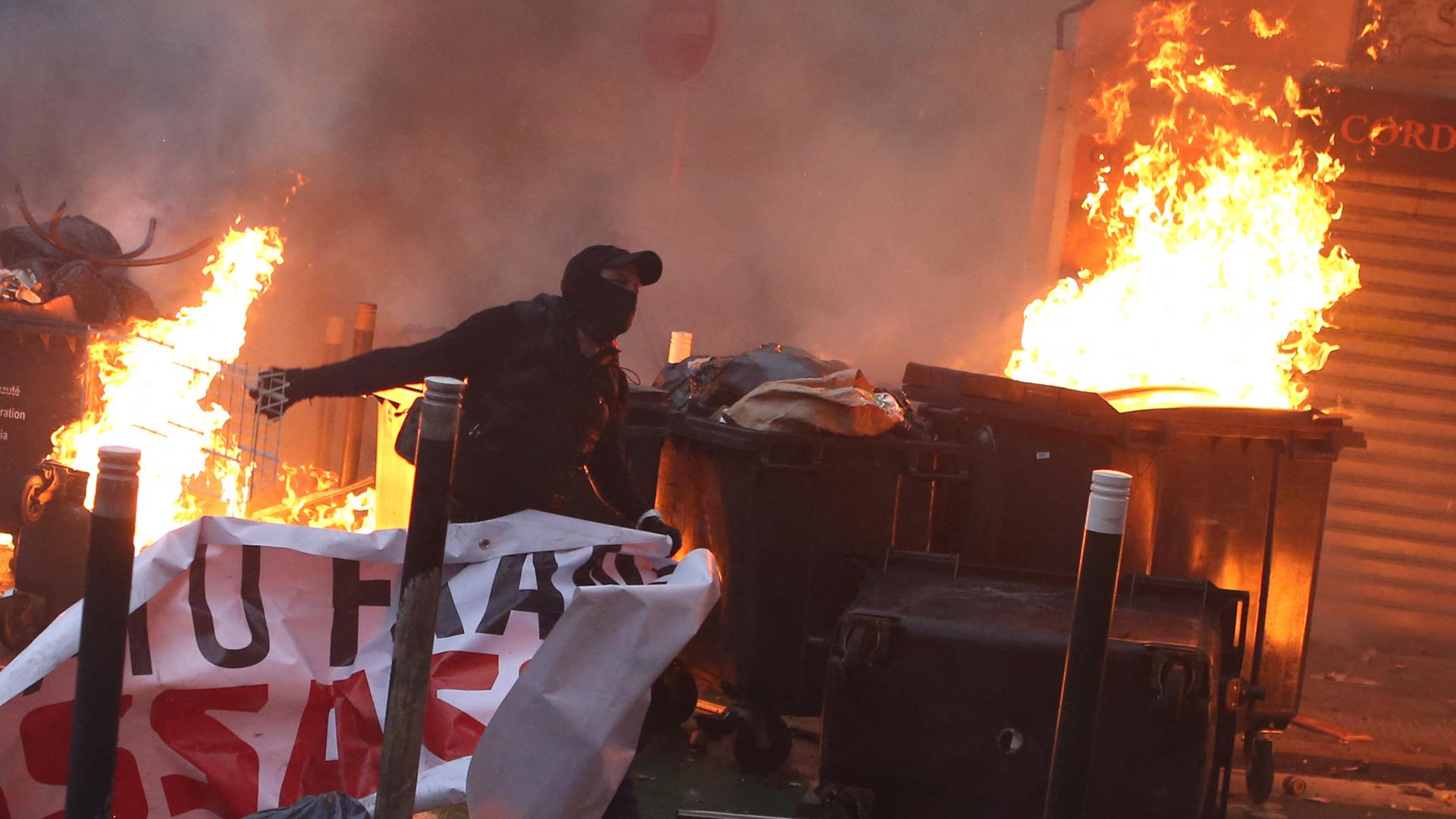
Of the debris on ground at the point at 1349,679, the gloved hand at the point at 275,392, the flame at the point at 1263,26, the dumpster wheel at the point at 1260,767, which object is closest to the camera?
the gloved hand at the point at 275,392

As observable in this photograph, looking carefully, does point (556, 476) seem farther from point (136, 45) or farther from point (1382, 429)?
point (136, 45)

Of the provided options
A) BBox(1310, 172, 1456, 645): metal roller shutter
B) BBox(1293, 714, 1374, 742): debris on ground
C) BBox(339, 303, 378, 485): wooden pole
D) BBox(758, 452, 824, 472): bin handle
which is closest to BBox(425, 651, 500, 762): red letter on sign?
BBox(758, 452, 824, 472): bin handle

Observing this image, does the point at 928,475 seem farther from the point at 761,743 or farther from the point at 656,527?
the point at 656,527

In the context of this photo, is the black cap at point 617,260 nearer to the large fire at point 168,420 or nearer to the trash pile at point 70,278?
the large fire at point 168,420

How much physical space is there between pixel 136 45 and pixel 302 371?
28.7 ft

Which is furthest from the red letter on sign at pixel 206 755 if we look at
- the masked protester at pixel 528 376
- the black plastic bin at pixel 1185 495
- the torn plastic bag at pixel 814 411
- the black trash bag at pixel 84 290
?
the black trash bag at pixel 84 290

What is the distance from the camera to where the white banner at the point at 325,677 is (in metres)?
2.95

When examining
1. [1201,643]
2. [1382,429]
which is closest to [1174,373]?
[1382,429]

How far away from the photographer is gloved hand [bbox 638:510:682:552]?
4.11 m

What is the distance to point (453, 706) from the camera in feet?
10.3

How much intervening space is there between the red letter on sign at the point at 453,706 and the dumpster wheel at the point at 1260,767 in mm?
3152

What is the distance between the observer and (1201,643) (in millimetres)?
3912

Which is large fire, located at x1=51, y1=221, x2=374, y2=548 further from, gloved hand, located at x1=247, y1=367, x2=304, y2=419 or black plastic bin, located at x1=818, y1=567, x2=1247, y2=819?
black plastic bin, located at x1=818, y1=567, x2=1247, y2=819

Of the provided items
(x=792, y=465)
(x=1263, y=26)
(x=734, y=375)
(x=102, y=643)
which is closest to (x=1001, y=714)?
(x=792, y=465)
